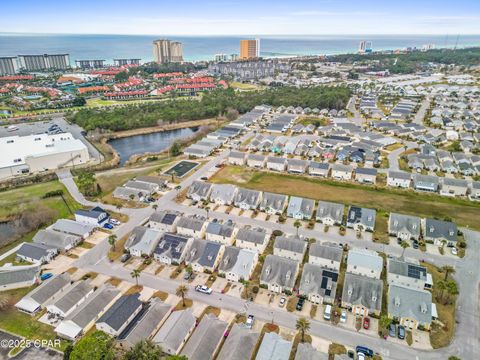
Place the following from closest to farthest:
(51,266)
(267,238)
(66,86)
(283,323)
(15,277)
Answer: (283,323), (15,277), (51,266), (267,238), (66,86)

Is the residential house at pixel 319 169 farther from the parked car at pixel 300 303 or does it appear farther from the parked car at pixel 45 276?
the parked car at pixel 45 276

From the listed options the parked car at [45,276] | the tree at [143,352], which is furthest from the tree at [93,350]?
the parked car at [45,276]

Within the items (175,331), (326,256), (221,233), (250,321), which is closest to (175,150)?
(221,233)

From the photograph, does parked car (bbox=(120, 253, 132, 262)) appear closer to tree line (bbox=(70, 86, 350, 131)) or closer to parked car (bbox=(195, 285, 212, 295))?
parked car (bbox=(195, 285, 212, 295))

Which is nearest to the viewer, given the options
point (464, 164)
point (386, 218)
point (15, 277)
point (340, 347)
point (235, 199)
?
point (340, 347)

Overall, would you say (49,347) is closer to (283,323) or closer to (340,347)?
(283,323)

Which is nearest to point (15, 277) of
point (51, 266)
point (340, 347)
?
point (51, 266)

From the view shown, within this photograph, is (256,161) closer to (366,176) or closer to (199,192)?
(199,192)
